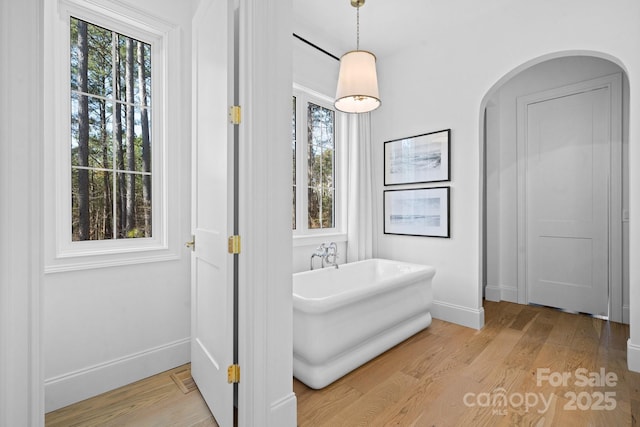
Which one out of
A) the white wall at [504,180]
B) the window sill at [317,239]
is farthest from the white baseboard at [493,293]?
the window sill at [317,239]

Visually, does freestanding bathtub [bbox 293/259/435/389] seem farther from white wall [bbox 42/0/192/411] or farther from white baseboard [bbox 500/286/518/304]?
white baseboard [bbox 500/286/518/304]

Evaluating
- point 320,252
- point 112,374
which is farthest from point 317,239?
point 112,374

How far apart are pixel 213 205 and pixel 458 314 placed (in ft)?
8.73

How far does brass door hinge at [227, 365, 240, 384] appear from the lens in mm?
1525

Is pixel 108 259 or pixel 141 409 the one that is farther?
pixel 108 259

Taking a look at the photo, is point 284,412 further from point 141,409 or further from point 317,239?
point 317,239

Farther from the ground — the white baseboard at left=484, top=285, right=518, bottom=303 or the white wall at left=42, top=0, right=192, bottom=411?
the white wall at left=42, top=0, right=192, bottom=411

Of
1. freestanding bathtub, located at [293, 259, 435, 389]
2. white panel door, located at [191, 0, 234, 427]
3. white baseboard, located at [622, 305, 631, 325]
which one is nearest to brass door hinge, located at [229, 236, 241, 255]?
white panel door, located at [191, 0, 234, 427]

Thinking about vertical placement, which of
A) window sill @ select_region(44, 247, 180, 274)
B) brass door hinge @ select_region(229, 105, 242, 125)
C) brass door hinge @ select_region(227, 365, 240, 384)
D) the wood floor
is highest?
brass door hinge @ select_region(229, 105, 242, 125)

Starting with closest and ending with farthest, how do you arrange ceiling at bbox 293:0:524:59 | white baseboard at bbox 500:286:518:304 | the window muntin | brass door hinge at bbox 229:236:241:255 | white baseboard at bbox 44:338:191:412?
brass door hinge at bbox 229:236:241:255, white baseboard at bbox 44:338:191:412, ceiling at bbox 293:0:524:59, the window muntin, white baseboard at bbox 500:286:518:304

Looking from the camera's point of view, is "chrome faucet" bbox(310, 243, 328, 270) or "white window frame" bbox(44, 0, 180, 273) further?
"chrome faucet" bbox(310, 243, 328, 270)

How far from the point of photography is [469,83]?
309 centimetres

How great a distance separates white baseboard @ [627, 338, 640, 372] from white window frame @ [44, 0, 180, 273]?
3312 mm

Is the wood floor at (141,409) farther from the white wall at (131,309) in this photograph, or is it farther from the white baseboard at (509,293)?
the white baseboard at (509,293)
